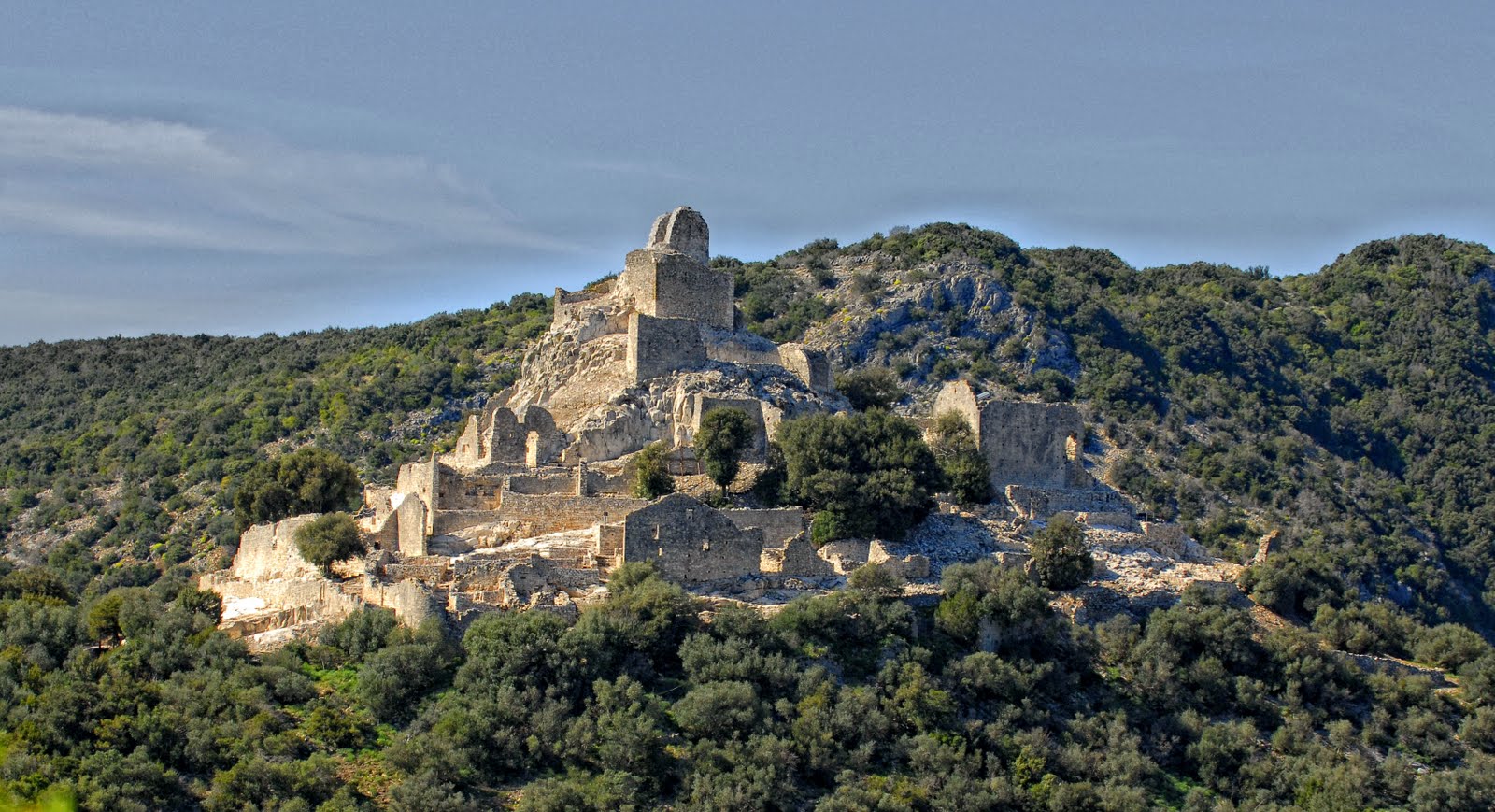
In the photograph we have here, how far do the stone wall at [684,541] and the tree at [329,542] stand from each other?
6047mm

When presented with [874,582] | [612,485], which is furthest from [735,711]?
[612,485]

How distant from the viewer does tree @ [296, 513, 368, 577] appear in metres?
38.8

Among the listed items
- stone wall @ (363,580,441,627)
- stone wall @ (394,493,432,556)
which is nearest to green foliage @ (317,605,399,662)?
stone wall @ (363,580,441,627)

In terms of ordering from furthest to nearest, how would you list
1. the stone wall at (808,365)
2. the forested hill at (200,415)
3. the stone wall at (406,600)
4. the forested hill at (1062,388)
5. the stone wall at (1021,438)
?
the forested hill at (1062,388)
the forested hill at (200,415)
the stone wall at (808,365)
the stone wall at (1021,438)
the stone wall at (406,600)

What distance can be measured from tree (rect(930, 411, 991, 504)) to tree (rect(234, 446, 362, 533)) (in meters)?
Result: 14.0

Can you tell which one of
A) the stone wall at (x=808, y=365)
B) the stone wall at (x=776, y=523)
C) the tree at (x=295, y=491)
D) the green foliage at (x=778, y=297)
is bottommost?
the stone wall at (x=776, y=523)

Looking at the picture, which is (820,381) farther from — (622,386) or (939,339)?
(939,339)

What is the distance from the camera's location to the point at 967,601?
121 feet

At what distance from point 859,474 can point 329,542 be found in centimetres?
1110

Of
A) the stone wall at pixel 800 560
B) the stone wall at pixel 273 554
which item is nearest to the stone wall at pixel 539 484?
the stone wall at pixel 273 554

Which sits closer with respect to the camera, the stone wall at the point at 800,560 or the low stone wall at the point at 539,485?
the stone wall at the point at 800,560

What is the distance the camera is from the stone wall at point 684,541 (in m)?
36.9

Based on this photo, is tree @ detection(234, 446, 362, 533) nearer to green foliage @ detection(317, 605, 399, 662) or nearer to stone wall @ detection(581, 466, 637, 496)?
stone wall @ detection(581, 466, 637, 496)

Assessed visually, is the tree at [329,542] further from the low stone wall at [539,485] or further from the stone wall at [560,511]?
the low stone wall at [539,485]
